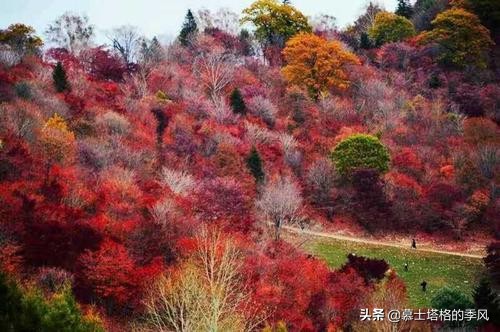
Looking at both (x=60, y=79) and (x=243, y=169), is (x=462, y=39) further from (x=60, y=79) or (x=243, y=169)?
(x=60, y=79)

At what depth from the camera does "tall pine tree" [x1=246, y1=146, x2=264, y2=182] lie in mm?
38188

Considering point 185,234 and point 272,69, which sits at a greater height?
point 272,69

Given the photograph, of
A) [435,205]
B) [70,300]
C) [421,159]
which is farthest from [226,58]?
[70,300]

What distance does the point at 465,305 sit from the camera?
82.2 feet

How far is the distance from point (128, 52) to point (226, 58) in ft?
35.0

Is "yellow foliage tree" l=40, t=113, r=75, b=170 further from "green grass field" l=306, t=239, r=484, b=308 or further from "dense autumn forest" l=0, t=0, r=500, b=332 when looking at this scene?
"green grass field" l=306, t=239, r=484, b=308

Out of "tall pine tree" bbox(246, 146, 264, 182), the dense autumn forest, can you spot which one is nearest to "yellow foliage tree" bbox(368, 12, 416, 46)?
the dense autumn forest

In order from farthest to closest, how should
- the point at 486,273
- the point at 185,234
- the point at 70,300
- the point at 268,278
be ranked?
1. the point at 486,273
2. the point at 185,234
3. the point at 268,278
4. the point at 70,300

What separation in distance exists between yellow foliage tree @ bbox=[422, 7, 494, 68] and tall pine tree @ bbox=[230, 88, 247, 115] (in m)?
25.9

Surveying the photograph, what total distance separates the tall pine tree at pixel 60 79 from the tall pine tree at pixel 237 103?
1437 centimetres

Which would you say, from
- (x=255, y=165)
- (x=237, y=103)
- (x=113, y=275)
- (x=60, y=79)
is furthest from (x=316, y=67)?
(x=113, y=275)

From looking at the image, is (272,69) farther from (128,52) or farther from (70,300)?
(70,300)

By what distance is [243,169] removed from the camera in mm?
38188

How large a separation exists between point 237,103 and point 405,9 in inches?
1715
